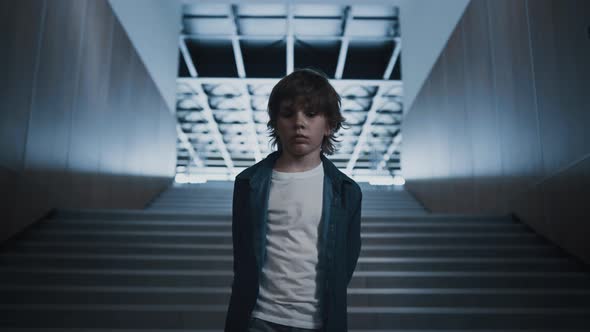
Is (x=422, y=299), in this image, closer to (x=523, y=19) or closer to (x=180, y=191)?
(x=523, y=19)

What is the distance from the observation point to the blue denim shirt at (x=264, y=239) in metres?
1.15

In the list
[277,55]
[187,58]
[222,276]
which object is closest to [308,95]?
[222,276]

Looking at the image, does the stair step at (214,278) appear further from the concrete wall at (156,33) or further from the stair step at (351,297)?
the concrete wall at (156,33)

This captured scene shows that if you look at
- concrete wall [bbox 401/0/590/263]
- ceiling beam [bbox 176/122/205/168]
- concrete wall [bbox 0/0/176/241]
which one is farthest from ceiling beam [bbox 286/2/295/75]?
ceiling beam [bbox 176/122/205/168]

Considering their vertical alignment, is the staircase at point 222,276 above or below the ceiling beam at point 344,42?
below

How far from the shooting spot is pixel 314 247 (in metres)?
1.19

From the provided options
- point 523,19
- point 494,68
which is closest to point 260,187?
point 523,19

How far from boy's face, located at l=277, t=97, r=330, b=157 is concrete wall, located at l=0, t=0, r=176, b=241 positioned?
3435 millimetres

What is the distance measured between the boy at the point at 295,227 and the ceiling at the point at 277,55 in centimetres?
826

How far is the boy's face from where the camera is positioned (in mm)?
1174

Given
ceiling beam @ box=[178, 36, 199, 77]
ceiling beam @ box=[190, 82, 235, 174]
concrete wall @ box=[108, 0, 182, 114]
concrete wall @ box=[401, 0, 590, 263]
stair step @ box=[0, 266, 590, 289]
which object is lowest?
stair step @ box=[0, 266, 590, 289]

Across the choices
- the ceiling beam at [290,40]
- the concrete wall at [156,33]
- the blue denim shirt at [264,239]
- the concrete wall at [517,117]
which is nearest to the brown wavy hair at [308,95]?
the blue denim shirt at [264,239]

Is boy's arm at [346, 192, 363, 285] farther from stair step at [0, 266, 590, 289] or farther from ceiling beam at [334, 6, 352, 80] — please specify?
ceiling beam at [334, 6, 352, 80]

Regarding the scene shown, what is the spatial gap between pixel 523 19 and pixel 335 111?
417cm
